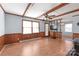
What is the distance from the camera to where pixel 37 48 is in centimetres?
238

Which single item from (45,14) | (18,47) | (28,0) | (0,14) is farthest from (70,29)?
(0,14)

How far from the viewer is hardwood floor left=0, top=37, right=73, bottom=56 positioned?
69.8 inches

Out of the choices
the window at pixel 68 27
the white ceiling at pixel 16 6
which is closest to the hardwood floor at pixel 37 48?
the window at pixel 68 27

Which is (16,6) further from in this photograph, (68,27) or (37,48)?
(37,48)

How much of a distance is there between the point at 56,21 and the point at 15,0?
88cm

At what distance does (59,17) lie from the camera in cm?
173

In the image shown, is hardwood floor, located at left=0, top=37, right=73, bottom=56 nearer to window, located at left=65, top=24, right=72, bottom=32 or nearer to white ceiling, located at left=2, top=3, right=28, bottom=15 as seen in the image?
window, located at left=65, top=24, right=72, bottom=32

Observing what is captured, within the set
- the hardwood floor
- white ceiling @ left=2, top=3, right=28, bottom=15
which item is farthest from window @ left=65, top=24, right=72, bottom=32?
white ceiling @ left=2, top=3, right=28, bottom=15

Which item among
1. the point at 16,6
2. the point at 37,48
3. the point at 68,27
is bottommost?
the point at 37,48

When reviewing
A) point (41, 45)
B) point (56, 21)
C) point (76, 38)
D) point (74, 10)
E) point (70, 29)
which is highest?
point (74, 10)

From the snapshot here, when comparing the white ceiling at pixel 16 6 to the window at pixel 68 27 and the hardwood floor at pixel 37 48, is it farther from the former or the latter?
the window at pixel 68 27

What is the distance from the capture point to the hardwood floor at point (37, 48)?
1.77 m

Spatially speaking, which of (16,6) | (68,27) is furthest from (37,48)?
(16,6)

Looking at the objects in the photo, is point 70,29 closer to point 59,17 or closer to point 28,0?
point 59,17
